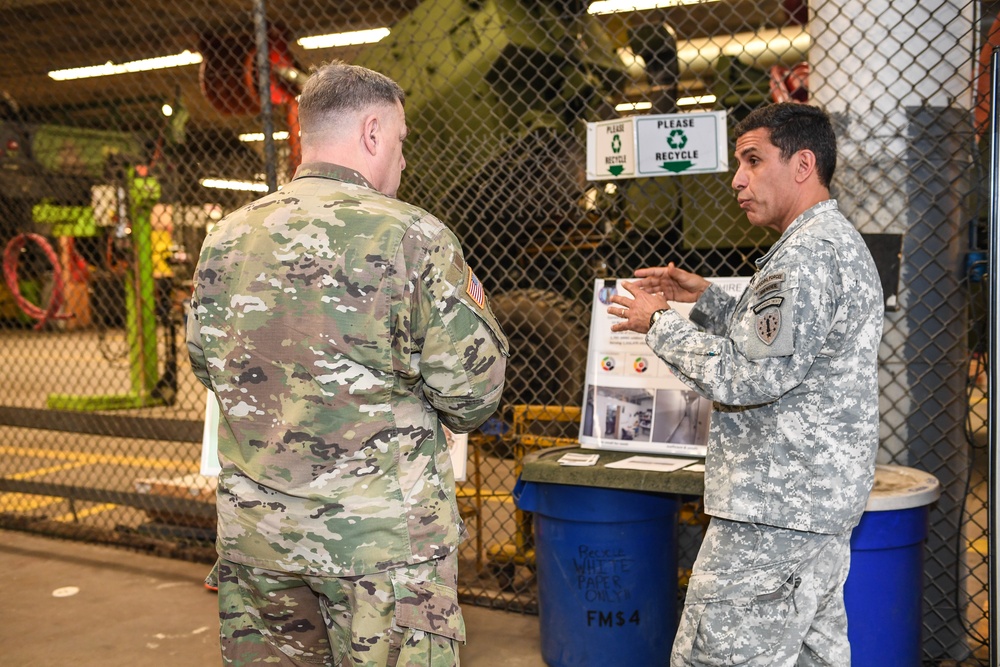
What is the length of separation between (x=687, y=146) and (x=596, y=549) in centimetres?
165

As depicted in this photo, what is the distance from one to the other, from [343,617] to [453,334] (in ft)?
2.07

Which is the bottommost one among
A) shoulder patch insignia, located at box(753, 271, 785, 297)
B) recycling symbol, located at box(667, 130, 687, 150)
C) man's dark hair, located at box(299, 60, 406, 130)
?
shoulder patch insignia, located at box(753, 271, 785, 297)

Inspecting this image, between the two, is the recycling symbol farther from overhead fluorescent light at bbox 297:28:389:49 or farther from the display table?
overhead fluorescent light at bbox 297:28:389:49

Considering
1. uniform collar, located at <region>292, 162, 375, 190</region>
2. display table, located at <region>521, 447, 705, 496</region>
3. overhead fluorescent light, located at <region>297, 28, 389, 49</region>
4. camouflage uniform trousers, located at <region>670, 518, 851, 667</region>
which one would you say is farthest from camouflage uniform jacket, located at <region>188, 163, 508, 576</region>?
overhead fluorescent light, located at <region>297, 28, 389, 49</region>

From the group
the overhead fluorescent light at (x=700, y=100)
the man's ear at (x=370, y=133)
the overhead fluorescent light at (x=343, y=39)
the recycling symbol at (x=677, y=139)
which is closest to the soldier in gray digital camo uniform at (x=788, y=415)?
the man's ear at (x=370, y=133)

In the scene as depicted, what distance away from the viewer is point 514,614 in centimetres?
384

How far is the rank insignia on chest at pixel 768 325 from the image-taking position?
195 centimetres

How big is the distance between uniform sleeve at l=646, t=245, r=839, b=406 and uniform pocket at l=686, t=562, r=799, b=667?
45 cm

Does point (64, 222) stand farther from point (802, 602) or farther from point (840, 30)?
point (802, 602)

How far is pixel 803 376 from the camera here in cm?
197

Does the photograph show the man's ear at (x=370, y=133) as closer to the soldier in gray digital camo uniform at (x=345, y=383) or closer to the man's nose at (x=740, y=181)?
the soldier in gray digital camo uniform at (x=345, y=383)

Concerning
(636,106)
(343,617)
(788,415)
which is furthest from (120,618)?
(636,106)

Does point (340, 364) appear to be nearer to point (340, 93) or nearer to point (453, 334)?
point (453, 334)

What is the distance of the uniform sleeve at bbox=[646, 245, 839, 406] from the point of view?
1948 millimetres
